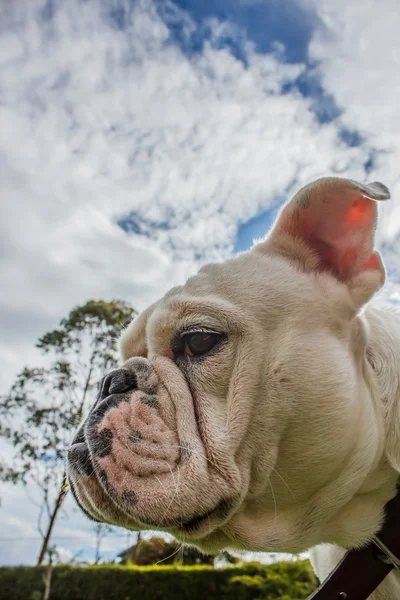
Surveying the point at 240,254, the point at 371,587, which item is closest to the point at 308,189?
the point at 240,254

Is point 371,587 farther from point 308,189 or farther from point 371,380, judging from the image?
point 308,189

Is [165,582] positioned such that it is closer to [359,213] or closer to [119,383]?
[119,383]

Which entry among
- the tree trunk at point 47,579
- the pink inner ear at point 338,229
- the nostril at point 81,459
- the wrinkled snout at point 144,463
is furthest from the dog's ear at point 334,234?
the tree trunk at point 47,579

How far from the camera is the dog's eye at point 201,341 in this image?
246 centimetres

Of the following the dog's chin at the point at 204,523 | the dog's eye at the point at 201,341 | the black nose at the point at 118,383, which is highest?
the dog's eye at the point at 201,341

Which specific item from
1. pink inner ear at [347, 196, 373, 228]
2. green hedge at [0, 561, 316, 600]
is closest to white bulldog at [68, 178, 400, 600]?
pink inner ear at [347, 196, 373, 228]

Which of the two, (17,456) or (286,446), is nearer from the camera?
(286,446)

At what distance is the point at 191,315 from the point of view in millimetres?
2494

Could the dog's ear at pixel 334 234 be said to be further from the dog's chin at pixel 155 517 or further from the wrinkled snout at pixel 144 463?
the dog's chin at pixel 155 517

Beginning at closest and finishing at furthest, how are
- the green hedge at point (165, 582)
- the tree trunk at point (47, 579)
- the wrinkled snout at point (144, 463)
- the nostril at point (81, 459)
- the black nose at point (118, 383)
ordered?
1. the wrinkled snout at point (144, 463)
2. the nostril at point (81, 459)
3. the black nose at point (118, 383)
4. the green hedge at point (165, 582)
5. the tree trunk at point (47, 579)

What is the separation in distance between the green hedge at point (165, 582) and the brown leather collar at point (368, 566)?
12.0 meters

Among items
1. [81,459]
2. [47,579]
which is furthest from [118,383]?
[47,579]

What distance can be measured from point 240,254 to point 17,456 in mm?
20543

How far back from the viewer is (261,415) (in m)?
2.30
